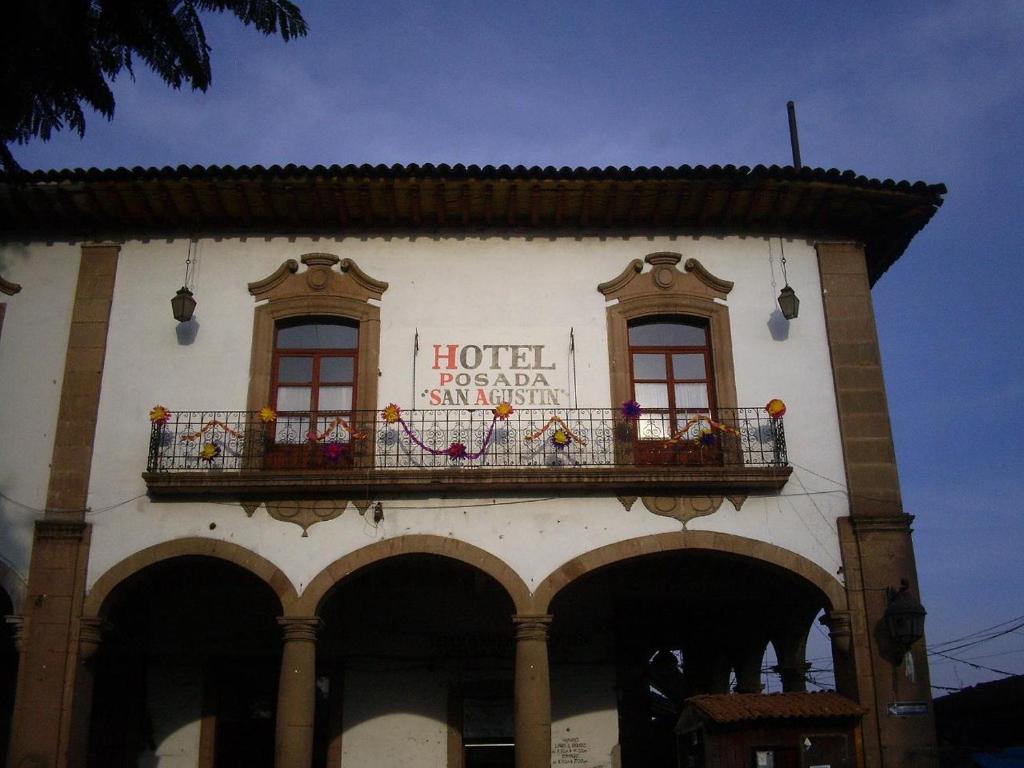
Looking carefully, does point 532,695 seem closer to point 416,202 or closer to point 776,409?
point 776,409

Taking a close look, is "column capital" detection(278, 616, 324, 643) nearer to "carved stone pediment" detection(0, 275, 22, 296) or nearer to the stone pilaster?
"carved stone pediment" detection(0, 275, 22, 296)

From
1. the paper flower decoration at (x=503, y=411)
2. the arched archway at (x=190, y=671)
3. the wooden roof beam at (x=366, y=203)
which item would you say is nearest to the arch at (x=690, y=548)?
the paper flower decoration at (x=503, y=411)

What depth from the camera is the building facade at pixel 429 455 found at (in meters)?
11.9

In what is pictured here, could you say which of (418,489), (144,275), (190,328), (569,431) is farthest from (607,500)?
(144,275)

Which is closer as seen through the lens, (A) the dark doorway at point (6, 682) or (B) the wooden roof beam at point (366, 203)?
(B) the wooden roof beam at point (366, 203)

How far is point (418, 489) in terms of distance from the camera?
12094 millimetres

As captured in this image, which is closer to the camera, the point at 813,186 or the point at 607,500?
the point at 607,500

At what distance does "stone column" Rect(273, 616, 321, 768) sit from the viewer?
1119cm

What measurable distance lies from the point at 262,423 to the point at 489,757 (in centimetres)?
532

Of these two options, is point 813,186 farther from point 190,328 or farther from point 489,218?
point 190,328

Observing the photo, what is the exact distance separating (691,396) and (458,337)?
302cm

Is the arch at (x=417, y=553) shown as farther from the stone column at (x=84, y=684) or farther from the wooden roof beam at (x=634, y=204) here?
the wooden roof beam at (x=634, y=204)

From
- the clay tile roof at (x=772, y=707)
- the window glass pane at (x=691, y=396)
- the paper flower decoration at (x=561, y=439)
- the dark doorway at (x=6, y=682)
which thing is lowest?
the clay tile roof at (x=772, y=707)

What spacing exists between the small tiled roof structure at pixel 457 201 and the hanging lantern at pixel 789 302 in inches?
46.8
